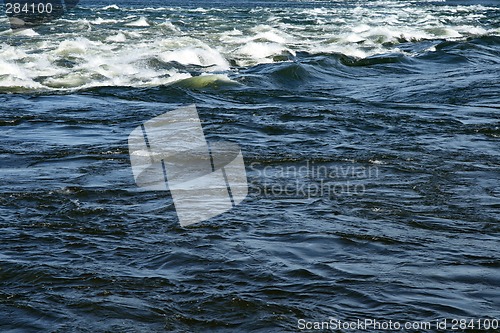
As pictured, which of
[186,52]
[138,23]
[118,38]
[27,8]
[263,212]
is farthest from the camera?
[27,8]

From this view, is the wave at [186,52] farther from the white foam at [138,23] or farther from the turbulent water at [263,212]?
the turbulent water at [263,212]

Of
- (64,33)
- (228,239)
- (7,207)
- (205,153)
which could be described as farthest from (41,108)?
(64,33)

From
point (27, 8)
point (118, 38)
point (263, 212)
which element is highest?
point (263, 212)

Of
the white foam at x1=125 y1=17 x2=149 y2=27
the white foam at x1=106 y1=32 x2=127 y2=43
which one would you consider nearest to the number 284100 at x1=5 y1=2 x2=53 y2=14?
the white foam at x1=125 y1=17 x2=149 y2=27

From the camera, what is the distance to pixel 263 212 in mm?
5523

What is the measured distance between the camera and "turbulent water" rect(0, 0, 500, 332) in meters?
3.96

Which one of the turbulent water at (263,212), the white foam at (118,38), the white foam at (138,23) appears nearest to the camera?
the turbulent water at (263,212)

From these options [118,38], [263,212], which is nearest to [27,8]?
[118,38]

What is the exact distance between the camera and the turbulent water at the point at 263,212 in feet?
13.0

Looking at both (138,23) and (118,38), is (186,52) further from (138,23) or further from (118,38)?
(138,23)

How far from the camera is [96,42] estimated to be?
65.1ft

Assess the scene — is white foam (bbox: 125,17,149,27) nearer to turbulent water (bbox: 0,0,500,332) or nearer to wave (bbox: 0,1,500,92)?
wave (bbox: 0,1,500,92)

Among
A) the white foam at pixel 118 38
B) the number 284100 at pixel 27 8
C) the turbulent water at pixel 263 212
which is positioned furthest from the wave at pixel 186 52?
the number 284100 at pixel 27 8

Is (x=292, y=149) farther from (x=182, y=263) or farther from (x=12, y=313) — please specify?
(x=12, y=313)
